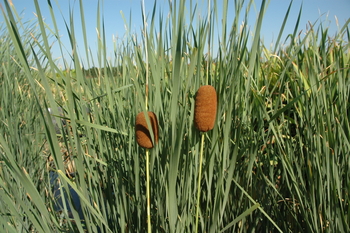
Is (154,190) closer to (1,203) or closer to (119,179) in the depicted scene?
(119,179)

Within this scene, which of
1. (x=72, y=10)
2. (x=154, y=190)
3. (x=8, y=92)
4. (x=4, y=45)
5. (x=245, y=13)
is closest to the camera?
(x=72, y=10)

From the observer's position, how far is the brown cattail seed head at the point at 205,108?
58 centimetres

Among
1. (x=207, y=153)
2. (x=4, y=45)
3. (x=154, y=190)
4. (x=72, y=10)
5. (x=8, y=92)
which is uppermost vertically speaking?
(x=4, y=45)

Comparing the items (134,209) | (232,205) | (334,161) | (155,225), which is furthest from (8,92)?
(334,161)

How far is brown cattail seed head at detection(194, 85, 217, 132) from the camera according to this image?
578 mm

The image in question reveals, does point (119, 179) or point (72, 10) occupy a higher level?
point (72, 10)

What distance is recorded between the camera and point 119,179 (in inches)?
30.3

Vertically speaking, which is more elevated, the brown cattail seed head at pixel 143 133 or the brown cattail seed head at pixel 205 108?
the brown cattail seed head at pixel 205 108

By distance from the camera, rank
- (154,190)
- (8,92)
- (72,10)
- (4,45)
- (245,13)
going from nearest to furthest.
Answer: (72,10) < (245,13) < (154,190) < (8,92) < (4,45)

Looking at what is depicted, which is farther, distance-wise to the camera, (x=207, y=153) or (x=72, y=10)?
(x=207, y=153)

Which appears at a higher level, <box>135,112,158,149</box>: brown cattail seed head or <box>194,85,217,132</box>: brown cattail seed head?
<box>194,85,217,132</box>: brown cattail seed head

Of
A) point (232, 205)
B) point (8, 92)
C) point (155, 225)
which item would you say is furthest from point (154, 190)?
point (8, 92)

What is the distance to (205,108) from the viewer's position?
58cm

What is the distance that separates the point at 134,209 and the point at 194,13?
0.65 metres
